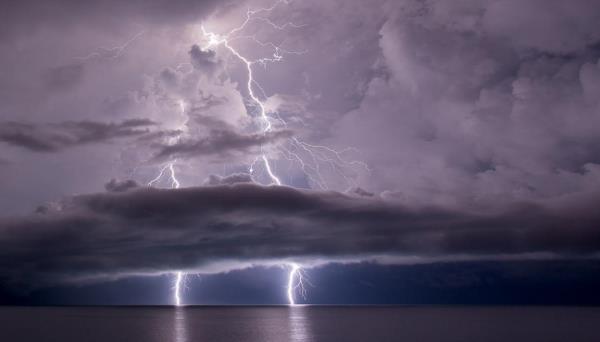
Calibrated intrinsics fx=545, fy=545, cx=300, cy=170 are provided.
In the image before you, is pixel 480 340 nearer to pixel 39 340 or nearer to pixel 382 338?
pixel 382 338

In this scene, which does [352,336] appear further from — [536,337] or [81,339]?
[81,339]

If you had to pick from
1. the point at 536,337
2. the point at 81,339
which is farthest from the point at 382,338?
the point at 81,339

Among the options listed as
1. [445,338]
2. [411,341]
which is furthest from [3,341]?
[445,338]

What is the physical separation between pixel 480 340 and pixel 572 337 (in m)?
17.8

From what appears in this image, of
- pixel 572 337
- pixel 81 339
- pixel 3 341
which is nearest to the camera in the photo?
pixel 3 341

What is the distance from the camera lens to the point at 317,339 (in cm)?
7419

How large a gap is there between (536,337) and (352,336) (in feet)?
87.0

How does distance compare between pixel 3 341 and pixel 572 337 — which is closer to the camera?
pixel 3 341

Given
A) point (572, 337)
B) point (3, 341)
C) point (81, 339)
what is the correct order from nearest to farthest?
point (3, 341) < point (81, 339) < point (572, 337)

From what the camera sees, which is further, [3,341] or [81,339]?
[81,339]

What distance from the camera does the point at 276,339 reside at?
249ft

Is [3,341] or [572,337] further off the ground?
[3,341]

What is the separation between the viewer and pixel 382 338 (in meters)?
75.4

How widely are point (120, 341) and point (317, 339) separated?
26032 millimetres
